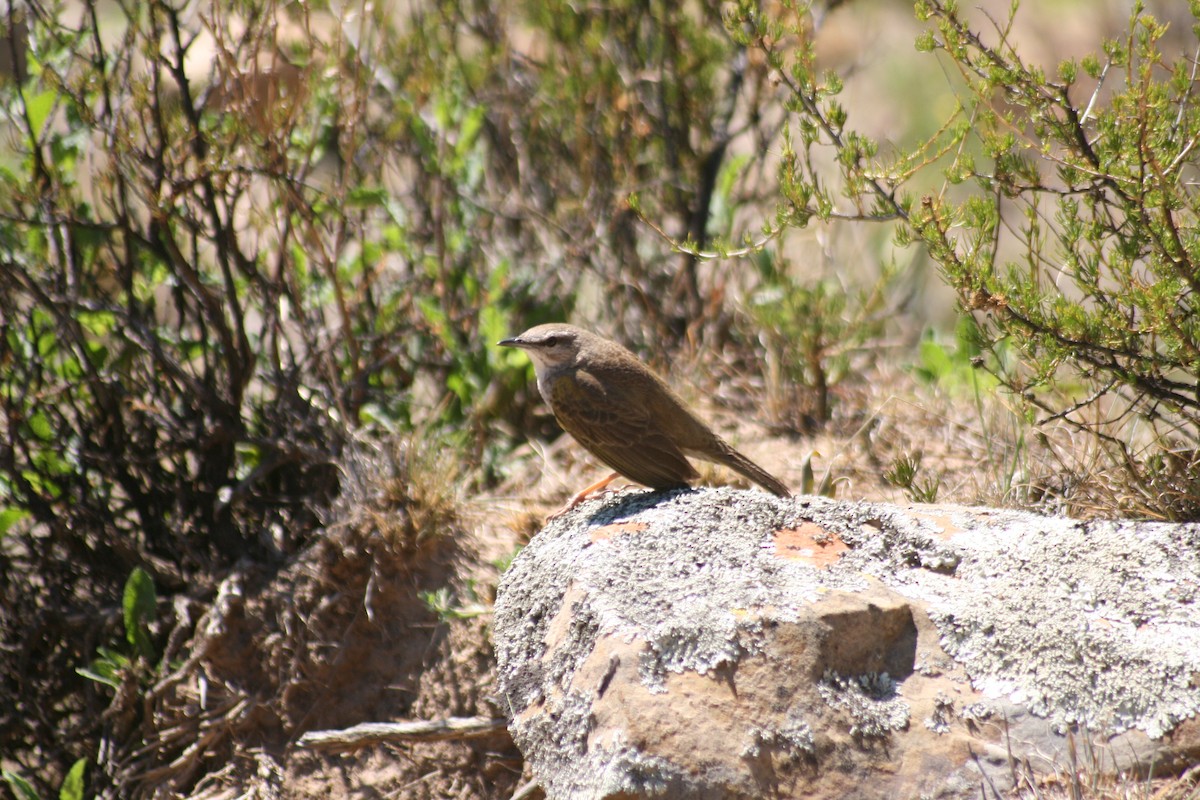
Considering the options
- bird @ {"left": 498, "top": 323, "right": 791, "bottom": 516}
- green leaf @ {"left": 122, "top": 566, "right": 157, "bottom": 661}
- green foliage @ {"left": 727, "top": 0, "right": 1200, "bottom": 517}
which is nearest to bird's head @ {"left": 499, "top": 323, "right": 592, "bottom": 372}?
bird @ {"left": 498, "top": 323, "right": 791, "bottom": 516}

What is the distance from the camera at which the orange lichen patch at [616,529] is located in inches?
152

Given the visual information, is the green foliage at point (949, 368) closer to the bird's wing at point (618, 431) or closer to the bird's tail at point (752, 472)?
the bird's tail at point (752, 472)

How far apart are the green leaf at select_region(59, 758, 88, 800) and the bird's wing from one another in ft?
8.11

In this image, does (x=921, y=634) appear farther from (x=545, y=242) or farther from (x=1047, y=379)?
(x=545, y=242)

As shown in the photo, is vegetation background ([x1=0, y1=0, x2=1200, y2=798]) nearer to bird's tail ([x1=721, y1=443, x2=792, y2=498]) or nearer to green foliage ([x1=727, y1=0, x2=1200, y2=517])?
green foliage ([x1=727, y1=0, x2=1200, y2=517])

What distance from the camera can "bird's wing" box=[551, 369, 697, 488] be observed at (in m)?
4.57

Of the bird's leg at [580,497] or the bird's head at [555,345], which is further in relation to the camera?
the bird's head at [555,345]

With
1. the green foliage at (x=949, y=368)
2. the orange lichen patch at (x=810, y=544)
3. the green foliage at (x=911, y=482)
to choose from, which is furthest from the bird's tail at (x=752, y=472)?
the green foliage at (x=949, y=368)

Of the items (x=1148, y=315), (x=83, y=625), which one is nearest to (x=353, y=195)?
(x=83, y=625)

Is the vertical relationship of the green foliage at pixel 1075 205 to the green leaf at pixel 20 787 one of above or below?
above

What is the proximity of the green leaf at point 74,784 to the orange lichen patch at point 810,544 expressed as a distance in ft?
10.2

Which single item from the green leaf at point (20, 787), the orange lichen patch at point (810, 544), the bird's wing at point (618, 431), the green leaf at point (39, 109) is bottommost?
the green leaf at point (20, 787)

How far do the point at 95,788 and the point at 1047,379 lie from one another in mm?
4230

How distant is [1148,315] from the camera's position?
368 centimetres
